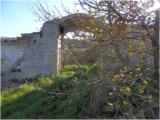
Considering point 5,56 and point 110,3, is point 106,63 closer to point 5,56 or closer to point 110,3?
point 110,3

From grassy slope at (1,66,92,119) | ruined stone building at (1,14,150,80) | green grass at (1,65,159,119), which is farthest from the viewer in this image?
ruined stone building at (1,14,150,80)

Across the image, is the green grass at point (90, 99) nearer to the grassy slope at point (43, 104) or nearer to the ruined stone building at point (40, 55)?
the grassy slope at point (43, 104)

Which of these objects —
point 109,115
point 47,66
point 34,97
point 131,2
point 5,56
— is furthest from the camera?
point 5,56

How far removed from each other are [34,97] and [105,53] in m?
4.04

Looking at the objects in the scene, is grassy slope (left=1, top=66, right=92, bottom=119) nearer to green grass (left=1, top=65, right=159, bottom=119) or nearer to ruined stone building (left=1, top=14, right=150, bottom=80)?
green grass (left=1, top=65, right=159, bottom=119)

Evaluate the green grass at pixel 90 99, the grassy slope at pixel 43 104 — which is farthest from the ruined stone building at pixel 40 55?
the grassy slope at pixel 43 104

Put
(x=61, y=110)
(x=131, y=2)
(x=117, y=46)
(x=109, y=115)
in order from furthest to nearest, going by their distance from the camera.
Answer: (x=61, y=110) → (x=109, y=115) → (x=117, y=46) → (x=131, y=2)

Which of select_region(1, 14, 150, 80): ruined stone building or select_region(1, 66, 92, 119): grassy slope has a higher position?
select_region(1, 14, 150, 80): ruined stone building

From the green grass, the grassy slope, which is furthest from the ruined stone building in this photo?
the grassy slope

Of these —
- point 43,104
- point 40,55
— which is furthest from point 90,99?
point 40,55

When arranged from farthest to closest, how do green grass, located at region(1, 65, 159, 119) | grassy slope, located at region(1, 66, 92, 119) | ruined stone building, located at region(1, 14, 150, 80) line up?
ruined stone building, located at region(1, 14, 150, 80) → grassy slope, located at region(1, 66, 92, 119) → green grass, located at region(1, 65, 159, 119)

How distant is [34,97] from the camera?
275 inches

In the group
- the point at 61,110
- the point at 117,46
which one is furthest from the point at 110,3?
the point at 61,110

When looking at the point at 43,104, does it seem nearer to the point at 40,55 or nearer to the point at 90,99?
the point at 90,99
